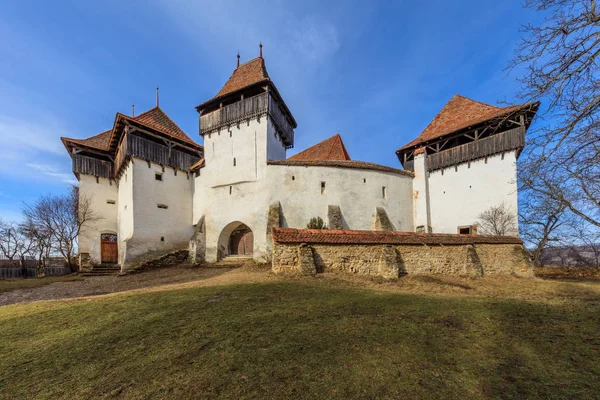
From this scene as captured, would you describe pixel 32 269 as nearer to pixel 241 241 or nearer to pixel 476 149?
pixel 241 241

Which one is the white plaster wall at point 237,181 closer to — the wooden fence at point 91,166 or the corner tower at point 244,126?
the corner tower at point 244,126

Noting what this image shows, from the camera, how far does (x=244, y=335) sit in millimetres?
3826

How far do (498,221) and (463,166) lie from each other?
13.8ft

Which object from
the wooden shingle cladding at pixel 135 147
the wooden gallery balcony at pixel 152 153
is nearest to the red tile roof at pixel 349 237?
the wooden gallery balcony at pixel 152 153

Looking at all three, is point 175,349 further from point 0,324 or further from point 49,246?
point 49,246

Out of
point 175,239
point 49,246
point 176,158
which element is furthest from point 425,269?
point 49,246

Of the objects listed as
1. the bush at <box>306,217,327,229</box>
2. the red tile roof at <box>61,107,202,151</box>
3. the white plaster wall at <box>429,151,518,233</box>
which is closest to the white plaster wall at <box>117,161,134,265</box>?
the red tile roof at <box>61,107,202,151</box>

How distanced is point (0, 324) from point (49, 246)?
25146mm

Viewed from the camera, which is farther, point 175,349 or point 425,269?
point 425,269

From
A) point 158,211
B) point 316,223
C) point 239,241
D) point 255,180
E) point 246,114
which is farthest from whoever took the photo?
point 239,241

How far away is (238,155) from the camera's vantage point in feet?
51.8

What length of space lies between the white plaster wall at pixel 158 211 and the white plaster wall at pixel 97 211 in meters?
5.25

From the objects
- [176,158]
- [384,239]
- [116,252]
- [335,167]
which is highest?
[176,158]

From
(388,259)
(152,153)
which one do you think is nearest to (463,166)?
(388,259)
